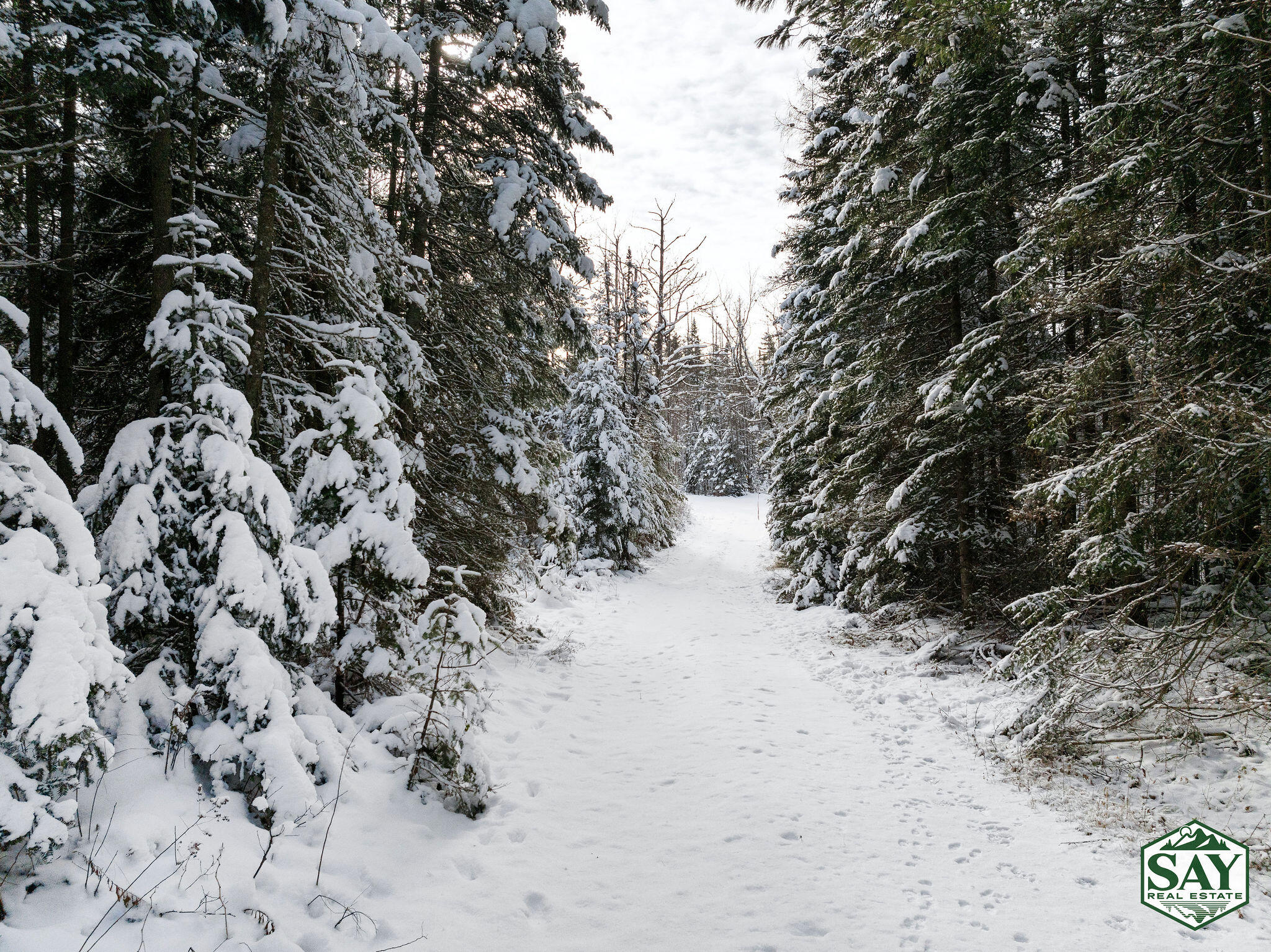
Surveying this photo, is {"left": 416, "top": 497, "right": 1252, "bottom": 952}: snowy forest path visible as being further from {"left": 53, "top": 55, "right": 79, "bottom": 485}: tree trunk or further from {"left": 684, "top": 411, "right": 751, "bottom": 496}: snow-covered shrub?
{"left": 684, "top": 411, "right": 751, "bottom": 496}: snow-covered shrub

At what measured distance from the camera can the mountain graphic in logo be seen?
12.6 ft

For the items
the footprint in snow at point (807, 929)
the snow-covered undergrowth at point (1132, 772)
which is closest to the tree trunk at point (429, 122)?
the footprint in snow at point (807, 929)

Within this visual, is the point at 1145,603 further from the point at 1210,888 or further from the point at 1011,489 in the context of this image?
the point at 1210,888

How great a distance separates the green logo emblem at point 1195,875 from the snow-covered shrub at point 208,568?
17.1ft

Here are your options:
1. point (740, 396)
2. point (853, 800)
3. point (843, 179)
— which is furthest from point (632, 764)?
point (740, 396)

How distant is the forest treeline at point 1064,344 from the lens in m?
4.67

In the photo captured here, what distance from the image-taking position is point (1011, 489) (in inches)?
322

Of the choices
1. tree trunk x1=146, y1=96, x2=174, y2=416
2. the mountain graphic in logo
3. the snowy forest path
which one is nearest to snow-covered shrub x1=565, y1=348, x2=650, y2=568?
the snowy forest path

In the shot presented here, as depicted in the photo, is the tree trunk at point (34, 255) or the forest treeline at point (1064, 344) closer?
the tree trunk at point (34, 255)

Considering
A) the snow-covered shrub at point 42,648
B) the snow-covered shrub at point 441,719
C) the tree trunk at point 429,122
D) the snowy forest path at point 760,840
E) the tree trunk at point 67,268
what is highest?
the tree trunk at point 429,122

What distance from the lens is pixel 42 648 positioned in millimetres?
2562

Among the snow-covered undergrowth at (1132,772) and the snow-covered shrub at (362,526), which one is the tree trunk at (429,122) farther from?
the snow-covered undergrowth at (1132,772)

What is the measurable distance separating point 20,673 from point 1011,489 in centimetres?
972

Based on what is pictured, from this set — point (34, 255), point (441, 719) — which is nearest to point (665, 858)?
point (441, 719)
